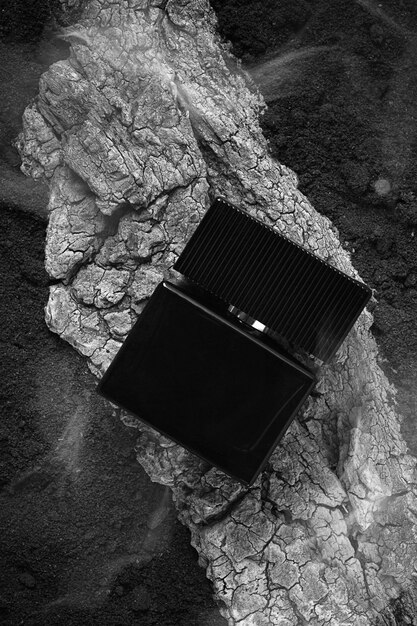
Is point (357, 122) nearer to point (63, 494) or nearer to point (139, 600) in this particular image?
point (63, 494)

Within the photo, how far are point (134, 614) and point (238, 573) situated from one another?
70 centimetres

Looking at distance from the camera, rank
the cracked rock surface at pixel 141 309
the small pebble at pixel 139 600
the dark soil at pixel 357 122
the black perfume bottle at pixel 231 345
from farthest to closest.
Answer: the dark soil at pixel 357 122 < the small pebble at pixel 139 600 < the cracked rock surface at pixel 141 309 < the black perfume bottle at pixel 231 345

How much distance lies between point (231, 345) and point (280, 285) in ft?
1.32

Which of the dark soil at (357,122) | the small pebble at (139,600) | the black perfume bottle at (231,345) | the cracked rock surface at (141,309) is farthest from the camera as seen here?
the dark soil at (357,122)

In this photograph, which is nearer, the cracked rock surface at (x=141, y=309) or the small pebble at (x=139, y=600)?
the cracked rock surface at (x=141, y=309)

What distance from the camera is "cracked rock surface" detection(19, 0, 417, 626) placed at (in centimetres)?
391

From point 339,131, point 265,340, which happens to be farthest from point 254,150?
point 265,340

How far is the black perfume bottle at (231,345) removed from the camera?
347 centimetres

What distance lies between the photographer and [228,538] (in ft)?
12.9

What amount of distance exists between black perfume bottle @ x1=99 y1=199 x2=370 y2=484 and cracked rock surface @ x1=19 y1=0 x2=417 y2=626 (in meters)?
0.46

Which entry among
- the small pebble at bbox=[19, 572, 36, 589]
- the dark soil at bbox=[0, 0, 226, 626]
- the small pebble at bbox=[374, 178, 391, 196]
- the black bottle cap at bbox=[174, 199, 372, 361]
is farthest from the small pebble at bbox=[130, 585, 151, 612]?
the small pebble at bbox=[374, 178, 391, 196]

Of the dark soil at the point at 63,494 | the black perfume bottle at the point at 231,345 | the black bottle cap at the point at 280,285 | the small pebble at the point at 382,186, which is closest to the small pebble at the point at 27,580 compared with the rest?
the dark soil at the point at 63,494

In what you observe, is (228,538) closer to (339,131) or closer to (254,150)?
(254,150)

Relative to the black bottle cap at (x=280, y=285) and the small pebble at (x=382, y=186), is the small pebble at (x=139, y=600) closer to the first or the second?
the black bottle cap at (x=280, y=285)
